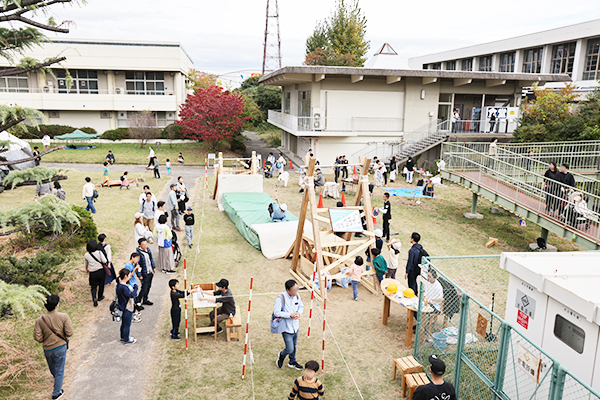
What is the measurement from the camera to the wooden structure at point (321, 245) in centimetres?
997

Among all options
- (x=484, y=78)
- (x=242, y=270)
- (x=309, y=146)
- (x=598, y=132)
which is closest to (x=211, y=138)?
(x=309, y=146)

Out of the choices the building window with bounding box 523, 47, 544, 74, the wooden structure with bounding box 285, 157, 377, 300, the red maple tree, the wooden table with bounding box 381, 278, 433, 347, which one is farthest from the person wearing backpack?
the building window with bounding box 523, 47, 544, 74

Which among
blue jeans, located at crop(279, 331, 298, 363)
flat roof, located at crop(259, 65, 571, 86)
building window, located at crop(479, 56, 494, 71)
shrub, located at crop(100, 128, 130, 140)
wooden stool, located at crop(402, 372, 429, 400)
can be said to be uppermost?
building window, located at crop(479, 56, 494, 71)

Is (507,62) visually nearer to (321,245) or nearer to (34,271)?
(321,245)

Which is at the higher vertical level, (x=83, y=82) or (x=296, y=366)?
Result: (x=83, y=82)

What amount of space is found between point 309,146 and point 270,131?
25271 mm

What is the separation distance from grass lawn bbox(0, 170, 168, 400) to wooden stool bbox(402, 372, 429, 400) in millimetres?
5525

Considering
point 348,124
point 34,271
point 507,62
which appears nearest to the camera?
point 34,271

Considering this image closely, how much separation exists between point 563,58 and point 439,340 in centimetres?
3649

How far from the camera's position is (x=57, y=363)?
6375 millimetres

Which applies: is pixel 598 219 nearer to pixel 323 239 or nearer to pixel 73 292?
pixel 323 239

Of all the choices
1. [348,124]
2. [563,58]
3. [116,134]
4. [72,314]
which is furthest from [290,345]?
[563,58]

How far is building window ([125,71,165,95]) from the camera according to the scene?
136 ft

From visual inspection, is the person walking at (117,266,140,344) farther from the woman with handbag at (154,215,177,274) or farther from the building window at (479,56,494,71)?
the building window at (479,56,494,71)
